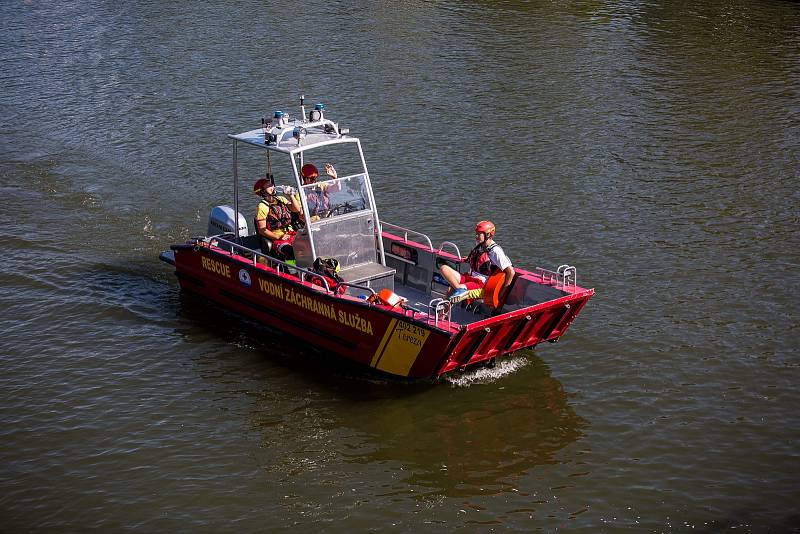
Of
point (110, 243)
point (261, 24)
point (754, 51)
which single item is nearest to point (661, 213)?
point (110, 243)

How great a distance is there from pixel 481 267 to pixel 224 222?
15.9ft

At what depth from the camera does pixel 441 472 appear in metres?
12.5

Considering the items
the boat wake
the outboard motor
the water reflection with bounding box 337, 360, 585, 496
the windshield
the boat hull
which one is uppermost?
the windshield

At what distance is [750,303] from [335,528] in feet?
27.6

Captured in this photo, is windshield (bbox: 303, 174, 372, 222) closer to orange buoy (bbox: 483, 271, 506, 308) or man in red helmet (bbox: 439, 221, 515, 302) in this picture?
man in red helmet (bbox: 439, 221, 515, 302)

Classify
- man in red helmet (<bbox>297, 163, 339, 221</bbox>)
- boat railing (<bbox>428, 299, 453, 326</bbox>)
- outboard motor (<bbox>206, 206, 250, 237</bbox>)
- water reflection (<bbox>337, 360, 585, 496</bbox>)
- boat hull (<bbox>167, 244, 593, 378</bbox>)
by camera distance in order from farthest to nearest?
outboard motor (<bbox>206, 206, 250, 237</bbox>), man in red helmet (<bbox>297, 163, 339, 221</bbox>), boat hull (<bbox>167, 244, 593, 378</bbox>), boat railing (<bbox>428, 299, 453, 326</bbox>), water reflection (<bbox>337, 360, 585, 496</bbox>)

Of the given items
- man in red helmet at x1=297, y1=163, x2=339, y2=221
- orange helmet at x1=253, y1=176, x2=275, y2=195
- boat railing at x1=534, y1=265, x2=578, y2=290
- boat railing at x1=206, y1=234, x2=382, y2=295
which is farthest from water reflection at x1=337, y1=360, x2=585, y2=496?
orange helmet at x1=253, y1=176, x2=275, y2=195

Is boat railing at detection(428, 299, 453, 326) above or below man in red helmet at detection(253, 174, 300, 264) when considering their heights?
below

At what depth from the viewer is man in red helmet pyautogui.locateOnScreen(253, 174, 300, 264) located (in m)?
15.7

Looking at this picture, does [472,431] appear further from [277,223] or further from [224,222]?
[224,222]

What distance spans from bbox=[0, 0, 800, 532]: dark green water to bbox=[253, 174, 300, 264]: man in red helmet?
137 centimetres

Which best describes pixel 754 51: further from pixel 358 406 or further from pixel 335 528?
pixel 335 528

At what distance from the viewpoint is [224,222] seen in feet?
56.0


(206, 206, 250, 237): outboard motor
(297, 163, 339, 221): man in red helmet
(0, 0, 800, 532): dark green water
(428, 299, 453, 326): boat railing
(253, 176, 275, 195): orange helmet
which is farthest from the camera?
(206, 206, 250, 237): outboard motor
